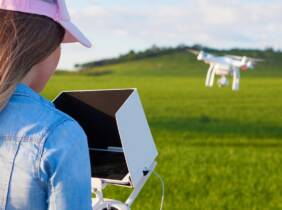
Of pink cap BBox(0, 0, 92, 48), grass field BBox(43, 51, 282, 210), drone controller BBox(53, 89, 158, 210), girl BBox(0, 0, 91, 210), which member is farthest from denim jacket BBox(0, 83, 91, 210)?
grass field BBox(43, 51, 282, 210)

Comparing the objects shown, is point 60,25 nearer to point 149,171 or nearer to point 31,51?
point 31,51

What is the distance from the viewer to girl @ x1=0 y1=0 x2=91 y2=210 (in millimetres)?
1686

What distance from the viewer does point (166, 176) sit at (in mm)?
8781

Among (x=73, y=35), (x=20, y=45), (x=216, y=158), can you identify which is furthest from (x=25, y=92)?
(x=216, y=158)

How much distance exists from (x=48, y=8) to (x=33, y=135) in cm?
36

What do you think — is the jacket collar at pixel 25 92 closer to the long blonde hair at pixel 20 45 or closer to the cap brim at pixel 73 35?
the long blonde hair at pixel 20 45

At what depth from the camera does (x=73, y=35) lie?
1887 mm

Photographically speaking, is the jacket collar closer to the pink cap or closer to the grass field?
the pink cap

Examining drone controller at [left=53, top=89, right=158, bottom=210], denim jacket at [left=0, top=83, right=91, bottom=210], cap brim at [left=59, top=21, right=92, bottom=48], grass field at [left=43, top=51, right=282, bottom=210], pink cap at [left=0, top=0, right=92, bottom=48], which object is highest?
A: pink cap at [left=0, top=0, right=92, bottom=48]

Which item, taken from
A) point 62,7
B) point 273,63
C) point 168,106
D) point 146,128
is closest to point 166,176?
point 146,128

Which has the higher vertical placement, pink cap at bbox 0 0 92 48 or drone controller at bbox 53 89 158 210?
pink cap at bbox 0 0 92 48

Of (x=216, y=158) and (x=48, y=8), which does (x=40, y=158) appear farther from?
(x=216, y=158)

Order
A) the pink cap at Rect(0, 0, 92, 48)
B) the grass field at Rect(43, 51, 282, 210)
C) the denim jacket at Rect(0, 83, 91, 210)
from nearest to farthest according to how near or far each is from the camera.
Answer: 1. the denim jacket at Rect(0, 83, 91, 210)
2. the pink cap at Rect(0, 0, 92, 48)
3. the grass field at Rect(43, 51, 282, 210)

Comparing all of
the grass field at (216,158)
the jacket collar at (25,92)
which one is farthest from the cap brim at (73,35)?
the grass field at (216,158)
